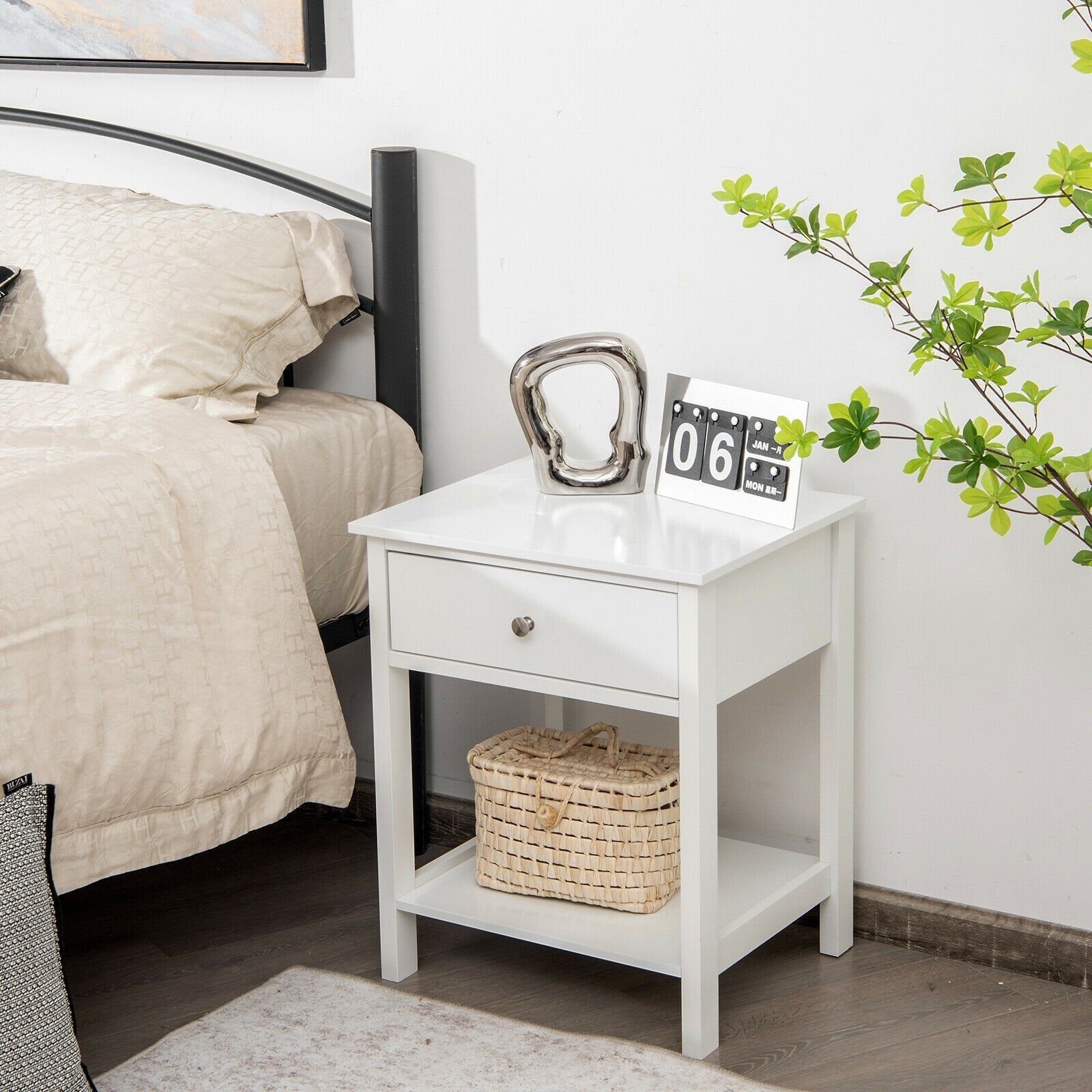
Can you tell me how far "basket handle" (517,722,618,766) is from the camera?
1.83 metres

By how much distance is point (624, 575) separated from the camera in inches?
60.7

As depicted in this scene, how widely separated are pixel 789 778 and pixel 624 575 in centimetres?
55

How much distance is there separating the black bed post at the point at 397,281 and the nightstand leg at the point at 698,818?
721 millimetres

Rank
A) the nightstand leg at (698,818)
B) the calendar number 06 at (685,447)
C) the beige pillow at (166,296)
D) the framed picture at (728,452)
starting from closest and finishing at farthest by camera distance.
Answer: the nightstand leg at (698,818), the framed picture at (728,452), the calendar number 06 at (685,447), the beige pillow at (166,296)

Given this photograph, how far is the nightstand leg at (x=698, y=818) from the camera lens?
1.52m

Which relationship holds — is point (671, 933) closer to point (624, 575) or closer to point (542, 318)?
point (624, 575)

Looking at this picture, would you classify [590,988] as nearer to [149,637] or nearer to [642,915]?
[642,915]

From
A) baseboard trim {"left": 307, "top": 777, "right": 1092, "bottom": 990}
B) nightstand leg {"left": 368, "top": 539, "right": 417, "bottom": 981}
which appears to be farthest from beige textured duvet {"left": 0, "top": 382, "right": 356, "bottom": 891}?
baseboard trim {"left": 307, "top": 777, "right": 1092, "bottom": 990}

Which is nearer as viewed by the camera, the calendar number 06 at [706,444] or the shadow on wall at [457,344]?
the calendar number 06 at [706,444]

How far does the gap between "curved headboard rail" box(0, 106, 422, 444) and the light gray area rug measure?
0.81 metres

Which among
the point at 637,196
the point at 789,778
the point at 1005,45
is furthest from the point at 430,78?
the point at 789,778

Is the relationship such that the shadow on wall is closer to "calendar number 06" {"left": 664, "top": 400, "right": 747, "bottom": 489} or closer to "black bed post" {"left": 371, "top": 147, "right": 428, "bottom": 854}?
"black bed post" {"left": 371, "top": 147, "right": 428, "bottom": 854}

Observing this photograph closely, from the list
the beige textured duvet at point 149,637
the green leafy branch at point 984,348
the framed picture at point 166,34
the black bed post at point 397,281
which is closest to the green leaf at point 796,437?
the green leafy branch at point 984,348

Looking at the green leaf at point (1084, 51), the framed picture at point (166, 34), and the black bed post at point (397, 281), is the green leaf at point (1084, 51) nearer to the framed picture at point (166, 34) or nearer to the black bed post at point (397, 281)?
the black bed post at point (397, 281)
